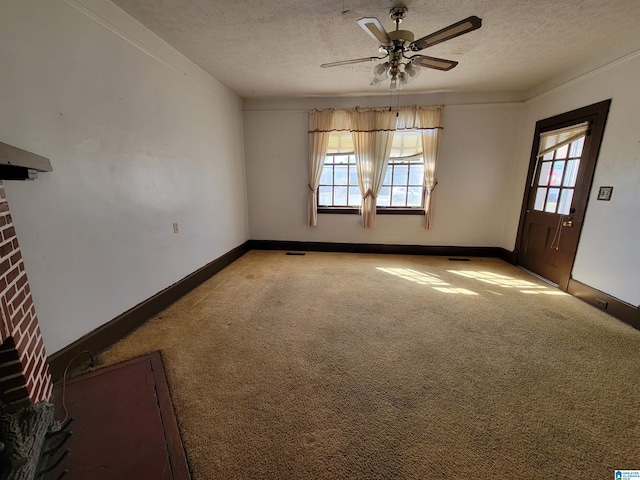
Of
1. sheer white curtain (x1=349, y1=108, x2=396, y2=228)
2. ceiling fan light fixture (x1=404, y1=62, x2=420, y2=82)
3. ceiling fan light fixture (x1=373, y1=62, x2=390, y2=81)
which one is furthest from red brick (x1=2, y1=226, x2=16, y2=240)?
sheer white curtain (x1=349, y1=108, x2=396, y2=228)

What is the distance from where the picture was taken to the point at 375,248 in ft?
15.1

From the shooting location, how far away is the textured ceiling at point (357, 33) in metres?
1.98

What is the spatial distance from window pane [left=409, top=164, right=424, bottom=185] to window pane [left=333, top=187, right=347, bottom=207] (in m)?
1.14

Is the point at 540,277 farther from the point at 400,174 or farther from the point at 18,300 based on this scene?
the point at 18,300

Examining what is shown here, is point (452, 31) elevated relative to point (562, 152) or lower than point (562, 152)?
elevated

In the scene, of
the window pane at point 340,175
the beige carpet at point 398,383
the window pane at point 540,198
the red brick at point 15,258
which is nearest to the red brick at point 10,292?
the red brick at point 15,258

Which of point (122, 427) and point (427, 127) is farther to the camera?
point (427, 127)

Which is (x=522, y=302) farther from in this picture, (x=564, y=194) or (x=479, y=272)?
(x=564, y=194)

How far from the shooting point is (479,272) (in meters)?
3.71

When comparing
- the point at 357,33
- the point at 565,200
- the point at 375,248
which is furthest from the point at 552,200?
the point at 357,33

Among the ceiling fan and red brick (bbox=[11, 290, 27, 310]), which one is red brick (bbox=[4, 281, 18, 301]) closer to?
red brick (bbox=[11, 290, 27, 310])

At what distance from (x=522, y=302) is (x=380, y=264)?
1791mm

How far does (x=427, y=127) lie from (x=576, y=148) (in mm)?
1788

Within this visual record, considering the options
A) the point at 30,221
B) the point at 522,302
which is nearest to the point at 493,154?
the point at 522,302
